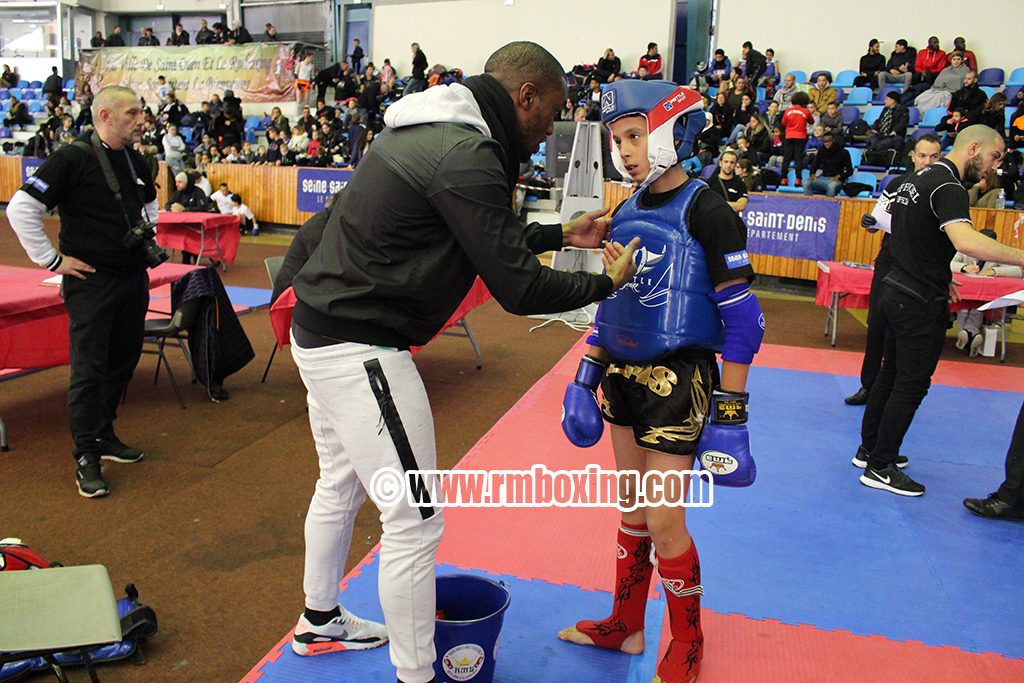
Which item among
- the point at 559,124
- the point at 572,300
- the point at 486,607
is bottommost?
the point at 486,607

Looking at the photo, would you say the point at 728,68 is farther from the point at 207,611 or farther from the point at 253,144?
the point at 207,611

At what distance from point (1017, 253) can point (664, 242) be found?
1.92 m

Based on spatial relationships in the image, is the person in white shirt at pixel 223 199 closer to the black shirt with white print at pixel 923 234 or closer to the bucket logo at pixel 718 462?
the black shirt with white print at pixel 923 234

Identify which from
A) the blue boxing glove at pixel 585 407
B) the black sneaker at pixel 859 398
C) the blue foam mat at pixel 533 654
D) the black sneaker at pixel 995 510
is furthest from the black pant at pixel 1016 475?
the blue boxing glove at pixel 585 407

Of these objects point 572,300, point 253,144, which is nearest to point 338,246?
point 572,300

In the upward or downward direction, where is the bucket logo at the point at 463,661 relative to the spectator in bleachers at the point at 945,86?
downward

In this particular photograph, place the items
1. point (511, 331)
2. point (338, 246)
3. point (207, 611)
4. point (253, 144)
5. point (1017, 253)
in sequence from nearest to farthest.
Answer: point (338, 246), point (207, 611), point (1017, 253), point (511, 331), point (253, 144)

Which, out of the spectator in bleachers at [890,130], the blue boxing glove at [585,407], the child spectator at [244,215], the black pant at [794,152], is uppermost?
the spectator in bleachers at [890,130]

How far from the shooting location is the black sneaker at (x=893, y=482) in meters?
4.04

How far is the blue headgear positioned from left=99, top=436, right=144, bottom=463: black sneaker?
3210 millimetres

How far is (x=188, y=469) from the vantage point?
13.6 feet

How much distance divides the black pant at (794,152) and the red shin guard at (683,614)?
469 inches

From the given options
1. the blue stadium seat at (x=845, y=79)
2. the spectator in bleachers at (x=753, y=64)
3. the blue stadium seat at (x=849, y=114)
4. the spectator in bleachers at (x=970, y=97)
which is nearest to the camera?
the spectator in bleachers at (x=970, y=97)

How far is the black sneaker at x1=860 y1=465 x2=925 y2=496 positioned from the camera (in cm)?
404
